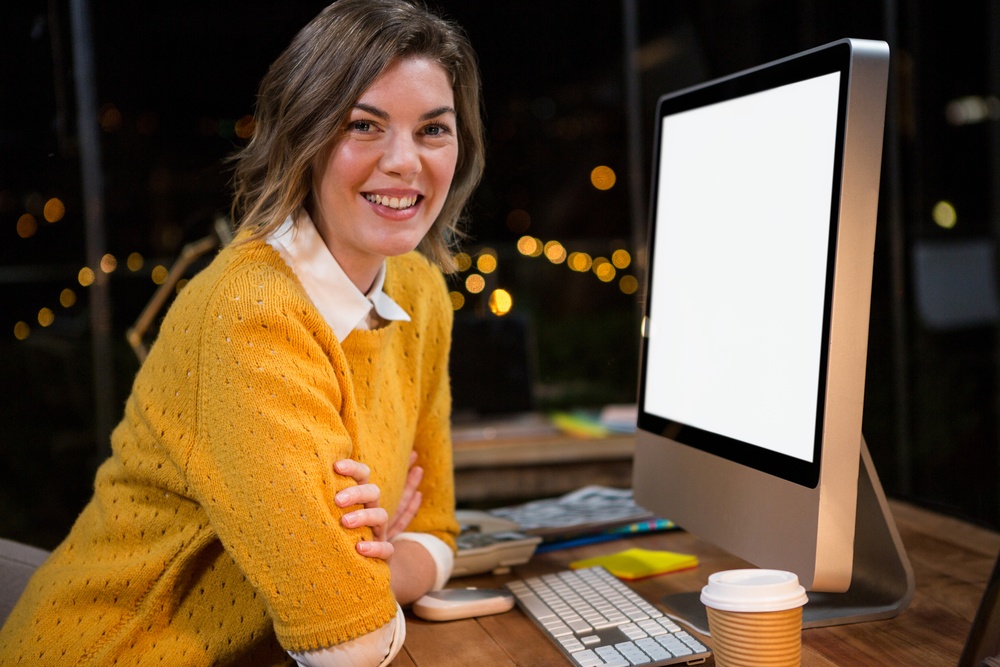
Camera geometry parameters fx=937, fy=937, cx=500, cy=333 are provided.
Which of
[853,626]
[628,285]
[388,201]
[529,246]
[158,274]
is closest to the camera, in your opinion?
[853,626]

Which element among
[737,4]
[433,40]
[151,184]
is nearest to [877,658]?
[433,40]

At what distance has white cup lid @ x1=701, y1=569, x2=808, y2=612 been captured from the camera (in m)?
0.82

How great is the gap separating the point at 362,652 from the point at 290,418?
252 millimetres

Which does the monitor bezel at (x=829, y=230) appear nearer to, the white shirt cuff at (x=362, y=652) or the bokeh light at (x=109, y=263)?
the white shirt cuff at (x=362, y=652)

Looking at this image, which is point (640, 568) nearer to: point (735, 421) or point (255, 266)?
point (735, 421)

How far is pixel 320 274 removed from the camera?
1.15m

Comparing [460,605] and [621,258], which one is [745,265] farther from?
[621,258]

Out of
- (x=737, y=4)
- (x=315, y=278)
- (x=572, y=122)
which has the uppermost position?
(x=737, y=4)

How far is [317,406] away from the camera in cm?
100

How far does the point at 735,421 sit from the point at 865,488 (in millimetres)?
162

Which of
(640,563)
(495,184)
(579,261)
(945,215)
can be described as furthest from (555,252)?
(640,563)

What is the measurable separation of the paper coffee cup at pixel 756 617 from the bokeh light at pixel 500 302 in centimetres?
273

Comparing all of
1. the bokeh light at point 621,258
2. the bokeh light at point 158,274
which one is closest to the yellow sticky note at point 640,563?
the bokeh light at point 158,274

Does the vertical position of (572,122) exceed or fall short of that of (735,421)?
it exceeds it
